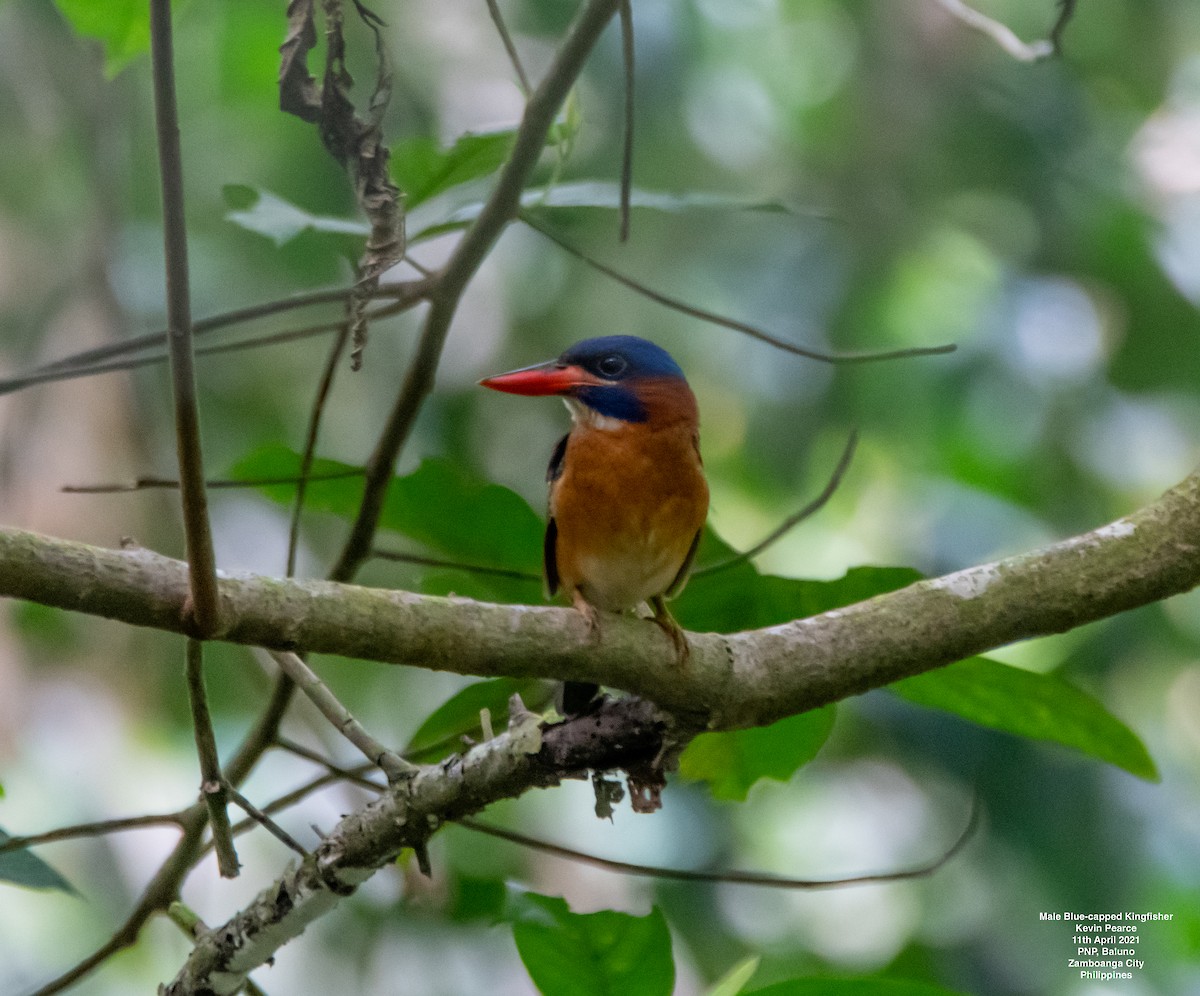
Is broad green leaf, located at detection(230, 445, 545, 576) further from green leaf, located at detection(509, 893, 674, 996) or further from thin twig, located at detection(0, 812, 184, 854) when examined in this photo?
green leaf, located at detection(509, 893, 674, 996)

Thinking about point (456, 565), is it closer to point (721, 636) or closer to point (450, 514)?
point (450, 514)

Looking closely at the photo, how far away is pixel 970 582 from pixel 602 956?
2.60ft

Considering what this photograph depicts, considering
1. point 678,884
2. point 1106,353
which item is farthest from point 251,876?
point 1106,353

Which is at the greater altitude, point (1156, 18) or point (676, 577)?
point (1156, 18)

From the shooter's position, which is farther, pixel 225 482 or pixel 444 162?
pixel 444 162

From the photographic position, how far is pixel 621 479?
252 cm

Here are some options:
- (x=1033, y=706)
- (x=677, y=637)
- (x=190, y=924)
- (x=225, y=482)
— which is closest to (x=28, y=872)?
(x=190, y=924)

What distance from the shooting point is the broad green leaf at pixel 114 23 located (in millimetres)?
2178

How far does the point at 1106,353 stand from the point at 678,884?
293 centimetres

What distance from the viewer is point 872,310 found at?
5.15 meters

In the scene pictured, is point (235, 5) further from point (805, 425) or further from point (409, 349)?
point (805, 425)

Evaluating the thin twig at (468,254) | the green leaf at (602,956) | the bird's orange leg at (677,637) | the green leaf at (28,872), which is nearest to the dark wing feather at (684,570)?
the bird's orange leg at (677,637)

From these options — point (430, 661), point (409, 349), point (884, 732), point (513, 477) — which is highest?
→ point (409, 349)

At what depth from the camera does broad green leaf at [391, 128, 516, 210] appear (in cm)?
231
